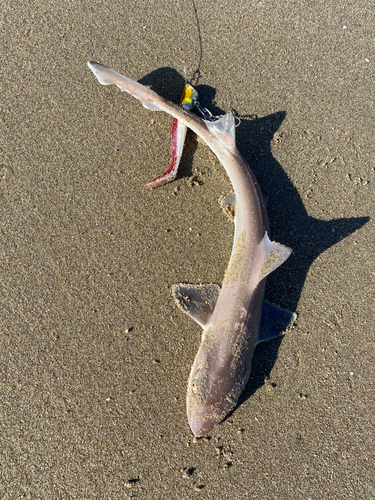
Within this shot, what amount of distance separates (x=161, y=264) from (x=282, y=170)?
1618 millimetres

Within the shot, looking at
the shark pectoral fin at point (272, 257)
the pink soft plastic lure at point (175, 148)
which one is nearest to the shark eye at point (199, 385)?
the shark pectoral fin at point (272, 257)

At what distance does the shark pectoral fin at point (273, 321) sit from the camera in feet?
9.62

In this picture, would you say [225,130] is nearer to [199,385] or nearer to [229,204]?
[229,204]

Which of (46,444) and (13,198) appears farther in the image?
(13,198)

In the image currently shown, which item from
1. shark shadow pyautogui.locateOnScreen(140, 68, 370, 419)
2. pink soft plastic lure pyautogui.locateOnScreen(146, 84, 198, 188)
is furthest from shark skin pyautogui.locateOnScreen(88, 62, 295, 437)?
shark shadow pyautogui.locateOnScreen(140, 68, 370, 419)

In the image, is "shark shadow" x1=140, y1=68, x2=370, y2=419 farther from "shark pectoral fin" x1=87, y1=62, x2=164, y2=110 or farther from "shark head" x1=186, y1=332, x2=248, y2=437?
"shark pectoral fin" x1=87, y1=62, x2=164, y2=110

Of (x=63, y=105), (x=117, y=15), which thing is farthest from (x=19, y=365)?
(x=117, y=15)

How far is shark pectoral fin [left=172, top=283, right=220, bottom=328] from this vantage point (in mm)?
2887

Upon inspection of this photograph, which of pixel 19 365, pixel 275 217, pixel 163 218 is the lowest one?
pixel 19 365

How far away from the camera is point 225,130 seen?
2920 mm

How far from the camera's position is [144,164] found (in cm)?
328

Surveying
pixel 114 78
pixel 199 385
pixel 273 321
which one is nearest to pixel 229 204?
pixel 273 321

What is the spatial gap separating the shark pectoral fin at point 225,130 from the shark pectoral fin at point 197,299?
4.42 ft

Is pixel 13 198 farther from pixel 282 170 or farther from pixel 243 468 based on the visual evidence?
pixel 243 468
